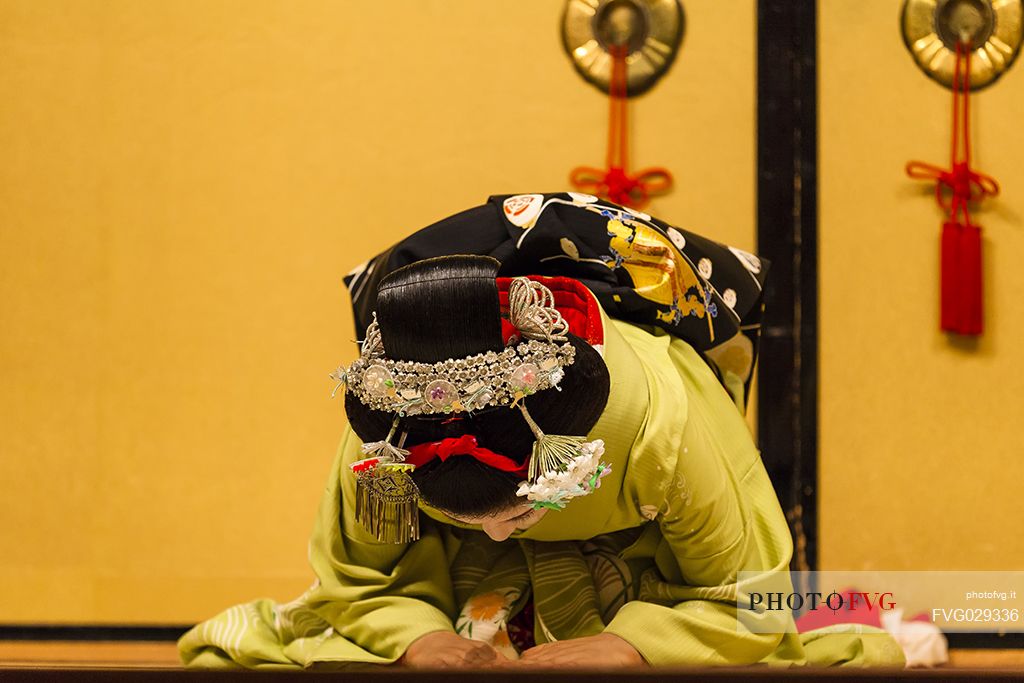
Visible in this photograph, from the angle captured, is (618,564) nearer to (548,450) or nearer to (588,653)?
(588,653)

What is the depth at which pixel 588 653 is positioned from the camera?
47.3 inches

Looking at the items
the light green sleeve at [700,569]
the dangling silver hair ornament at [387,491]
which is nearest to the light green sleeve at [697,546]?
the light green sleeve at [700,569]

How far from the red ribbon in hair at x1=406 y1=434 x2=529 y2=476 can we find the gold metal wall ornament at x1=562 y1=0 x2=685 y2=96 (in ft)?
2.88

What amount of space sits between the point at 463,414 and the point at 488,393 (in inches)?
1.4

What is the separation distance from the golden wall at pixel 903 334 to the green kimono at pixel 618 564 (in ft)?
1.08

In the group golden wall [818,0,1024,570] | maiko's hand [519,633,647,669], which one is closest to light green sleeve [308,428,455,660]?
maiko's hand [519,633,647,669]

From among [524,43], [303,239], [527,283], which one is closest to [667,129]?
[524,43]

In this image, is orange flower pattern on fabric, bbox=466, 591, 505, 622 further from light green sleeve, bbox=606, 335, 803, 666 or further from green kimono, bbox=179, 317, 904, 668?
light green sleeve, bbox=606, 335, 803, 666

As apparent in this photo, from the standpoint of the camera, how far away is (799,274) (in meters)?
1.84

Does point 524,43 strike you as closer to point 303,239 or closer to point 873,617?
point 303,239

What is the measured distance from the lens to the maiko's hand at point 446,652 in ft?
3.96

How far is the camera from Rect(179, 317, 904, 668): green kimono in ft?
4.00

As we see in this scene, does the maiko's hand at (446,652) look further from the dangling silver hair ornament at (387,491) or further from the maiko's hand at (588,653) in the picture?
the dangling silver hair ornament at (387,491)

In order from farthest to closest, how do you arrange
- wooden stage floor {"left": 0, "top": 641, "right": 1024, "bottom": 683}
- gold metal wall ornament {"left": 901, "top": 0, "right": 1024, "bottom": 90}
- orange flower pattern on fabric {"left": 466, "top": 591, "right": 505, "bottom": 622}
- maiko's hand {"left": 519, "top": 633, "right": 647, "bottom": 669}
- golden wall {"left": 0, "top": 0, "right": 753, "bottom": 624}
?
golden wall {"left": 0, "top": 0, "right": 753, "bottom": 624} → gold metal wall ornament {"left": 901, "top": 0, "right": 1024, "bottom": 90} → orange flower pattern on fabric {"left": 466, "top": 591, "right": 505, "bottom": 622} → maiko's hand {"left": 519, "top": 633, "right": 647, "bottom": 669} → wooden stage floor {"left": 0, "top": 641, "right": 1024, "bottom": 683}
